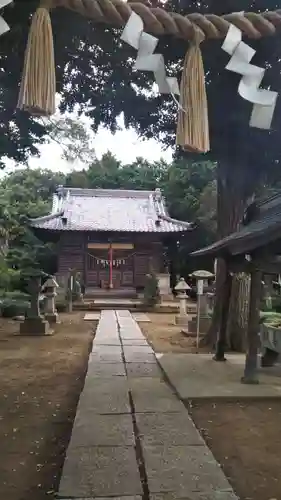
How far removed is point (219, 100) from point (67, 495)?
3736 millimetres

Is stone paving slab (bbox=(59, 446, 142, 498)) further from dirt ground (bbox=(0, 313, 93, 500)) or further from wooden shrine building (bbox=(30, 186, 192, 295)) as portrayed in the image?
wooden shrine building (bbox=(30, 186, 192, 295))

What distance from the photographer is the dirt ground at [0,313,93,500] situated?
2.92 metres

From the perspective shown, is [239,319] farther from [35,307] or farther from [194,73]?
[194,73]

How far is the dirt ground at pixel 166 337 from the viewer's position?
849 cm

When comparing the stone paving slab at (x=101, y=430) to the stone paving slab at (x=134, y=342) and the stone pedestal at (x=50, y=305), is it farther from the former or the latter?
the stone pedestal at (x=50, y=305)

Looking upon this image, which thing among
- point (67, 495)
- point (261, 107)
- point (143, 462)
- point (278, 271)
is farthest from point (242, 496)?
point (278, 271)

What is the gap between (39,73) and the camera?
153 cm

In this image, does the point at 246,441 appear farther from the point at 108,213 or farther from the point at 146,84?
the point at 108,213

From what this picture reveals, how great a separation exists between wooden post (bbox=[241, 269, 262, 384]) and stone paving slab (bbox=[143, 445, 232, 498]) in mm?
2297

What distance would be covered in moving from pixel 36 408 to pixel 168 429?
160cm

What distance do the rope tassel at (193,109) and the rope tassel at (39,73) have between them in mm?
452

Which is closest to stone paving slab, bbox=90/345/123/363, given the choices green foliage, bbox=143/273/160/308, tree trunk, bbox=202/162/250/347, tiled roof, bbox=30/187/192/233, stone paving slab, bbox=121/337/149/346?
stone paving slab, bbox=121/337/149/346

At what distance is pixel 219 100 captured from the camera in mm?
4648

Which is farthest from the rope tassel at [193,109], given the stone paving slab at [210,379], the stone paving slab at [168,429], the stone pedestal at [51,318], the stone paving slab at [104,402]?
the stone pedestal at [51,318]
